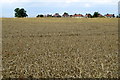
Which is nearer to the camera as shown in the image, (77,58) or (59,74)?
(59,74)

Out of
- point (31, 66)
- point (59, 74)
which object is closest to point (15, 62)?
point (31, 66)

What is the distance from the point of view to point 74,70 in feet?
27.5

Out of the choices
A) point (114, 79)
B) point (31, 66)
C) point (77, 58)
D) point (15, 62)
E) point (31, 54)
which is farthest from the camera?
point (31, 54)

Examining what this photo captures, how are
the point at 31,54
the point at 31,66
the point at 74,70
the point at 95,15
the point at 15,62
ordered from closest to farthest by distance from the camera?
the point at 74,70 → the point at 31,66 → the point at 15,62 → the point at 31,54 → the point at 95,15

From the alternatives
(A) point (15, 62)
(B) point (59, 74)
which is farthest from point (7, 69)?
(B) point (59, 74)

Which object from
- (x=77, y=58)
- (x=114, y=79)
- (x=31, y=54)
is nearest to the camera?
(x=114, y=79)

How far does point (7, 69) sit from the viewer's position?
8570mm

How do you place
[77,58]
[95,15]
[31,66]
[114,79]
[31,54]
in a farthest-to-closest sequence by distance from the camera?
[95,15] → [31,54] → [77,58] → [31,66] → [114,79]

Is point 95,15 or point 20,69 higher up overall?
point 95,15

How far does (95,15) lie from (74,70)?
294 feet

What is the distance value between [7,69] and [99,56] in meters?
4.49

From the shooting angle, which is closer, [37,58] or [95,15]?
[37,58]

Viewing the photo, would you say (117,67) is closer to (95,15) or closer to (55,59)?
(55,59)

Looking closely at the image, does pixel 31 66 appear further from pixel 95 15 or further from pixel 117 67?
pixel 95 15
